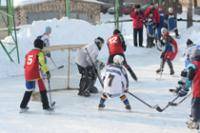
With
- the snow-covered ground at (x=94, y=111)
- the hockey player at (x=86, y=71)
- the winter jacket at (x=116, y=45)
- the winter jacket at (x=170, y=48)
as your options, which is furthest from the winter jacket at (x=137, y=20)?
the hockey player at (x=86, y=71)

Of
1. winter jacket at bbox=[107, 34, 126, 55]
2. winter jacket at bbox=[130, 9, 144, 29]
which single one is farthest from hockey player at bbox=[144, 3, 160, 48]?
winter jacket at bbox=[107, 34, 126, 55]

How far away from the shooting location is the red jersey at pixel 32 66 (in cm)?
1140

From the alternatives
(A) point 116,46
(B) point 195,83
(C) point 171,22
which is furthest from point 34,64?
(C) point 171,22

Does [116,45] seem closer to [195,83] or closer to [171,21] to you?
[195,83]

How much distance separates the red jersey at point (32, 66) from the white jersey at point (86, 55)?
1893mm

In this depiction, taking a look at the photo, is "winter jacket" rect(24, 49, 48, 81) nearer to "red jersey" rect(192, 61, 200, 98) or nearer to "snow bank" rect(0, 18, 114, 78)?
"red jersey" rect(192, 61, 200, 98)

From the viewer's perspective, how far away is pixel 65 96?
1347 cm

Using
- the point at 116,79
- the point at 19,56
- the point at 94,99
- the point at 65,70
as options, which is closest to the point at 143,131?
the point at 116,79

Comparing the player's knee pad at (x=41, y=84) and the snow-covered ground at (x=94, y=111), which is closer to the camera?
the snow-covered ground at (x=94, y=111)

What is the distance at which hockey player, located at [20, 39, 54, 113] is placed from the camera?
37.0ft

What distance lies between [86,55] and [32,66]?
202cm

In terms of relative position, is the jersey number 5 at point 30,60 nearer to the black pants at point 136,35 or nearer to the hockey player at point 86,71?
the hockey player at point 86,71

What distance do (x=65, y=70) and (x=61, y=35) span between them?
547 centimetres

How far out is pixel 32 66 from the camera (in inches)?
450
